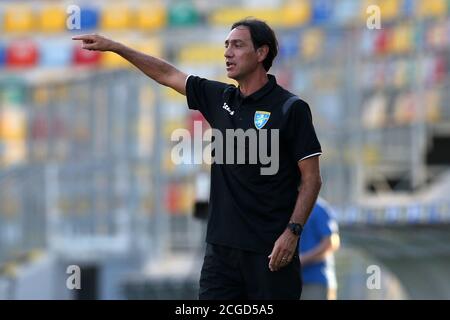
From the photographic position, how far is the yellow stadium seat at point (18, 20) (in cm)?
2072

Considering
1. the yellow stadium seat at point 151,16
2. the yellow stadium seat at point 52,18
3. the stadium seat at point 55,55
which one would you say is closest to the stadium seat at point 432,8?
the yellow stadium seat at point 151,16

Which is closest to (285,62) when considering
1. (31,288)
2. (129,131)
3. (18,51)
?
(129,131)

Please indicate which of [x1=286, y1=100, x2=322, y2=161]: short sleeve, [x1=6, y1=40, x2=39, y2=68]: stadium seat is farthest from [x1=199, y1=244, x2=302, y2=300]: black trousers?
[x1=6, y1=40, x2=39, y2=68]: stadium seat

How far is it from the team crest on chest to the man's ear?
0.27 metres

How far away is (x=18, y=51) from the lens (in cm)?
1841

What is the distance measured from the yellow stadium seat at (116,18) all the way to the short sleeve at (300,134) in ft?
43.5

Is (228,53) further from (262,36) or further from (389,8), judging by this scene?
(389,8)

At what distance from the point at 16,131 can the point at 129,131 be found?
2.24 metres

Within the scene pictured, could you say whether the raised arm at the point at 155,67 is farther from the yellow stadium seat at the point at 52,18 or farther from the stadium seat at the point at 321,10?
the yellow stadium seat at the point at 52,18

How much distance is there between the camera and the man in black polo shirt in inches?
210

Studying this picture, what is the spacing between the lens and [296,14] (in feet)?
64.7
